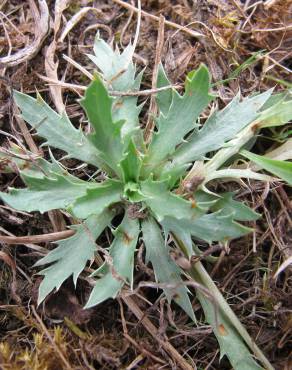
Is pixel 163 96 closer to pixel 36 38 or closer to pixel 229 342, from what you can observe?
pixel 36 38

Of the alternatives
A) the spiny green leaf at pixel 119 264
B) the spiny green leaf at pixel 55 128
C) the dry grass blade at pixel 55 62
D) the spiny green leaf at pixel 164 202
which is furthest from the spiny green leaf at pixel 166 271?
the dry grass blade at pixel 55 62

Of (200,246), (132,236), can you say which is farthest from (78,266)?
(200,246)

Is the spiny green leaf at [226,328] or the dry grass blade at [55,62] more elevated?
the dry grass blade at [55,62]

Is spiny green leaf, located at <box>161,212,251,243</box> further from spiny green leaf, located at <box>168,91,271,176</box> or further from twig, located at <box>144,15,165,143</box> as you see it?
twig, located at <box>144,15,165,143</box>

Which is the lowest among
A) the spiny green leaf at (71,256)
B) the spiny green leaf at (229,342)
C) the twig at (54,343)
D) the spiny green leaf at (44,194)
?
the spiny green leaf at (229,342)

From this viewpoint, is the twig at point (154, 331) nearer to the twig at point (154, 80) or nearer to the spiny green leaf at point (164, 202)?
the spiny green leaf at point (164, 202)

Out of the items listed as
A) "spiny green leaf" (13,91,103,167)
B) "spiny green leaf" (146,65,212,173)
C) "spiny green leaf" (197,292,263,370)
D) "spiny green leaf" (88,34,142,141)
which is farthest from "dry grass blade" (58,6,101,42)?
"spiny green leaf" (197,292,263,370)

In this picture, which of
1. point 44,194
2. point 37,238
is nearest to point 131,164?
point 44,194
